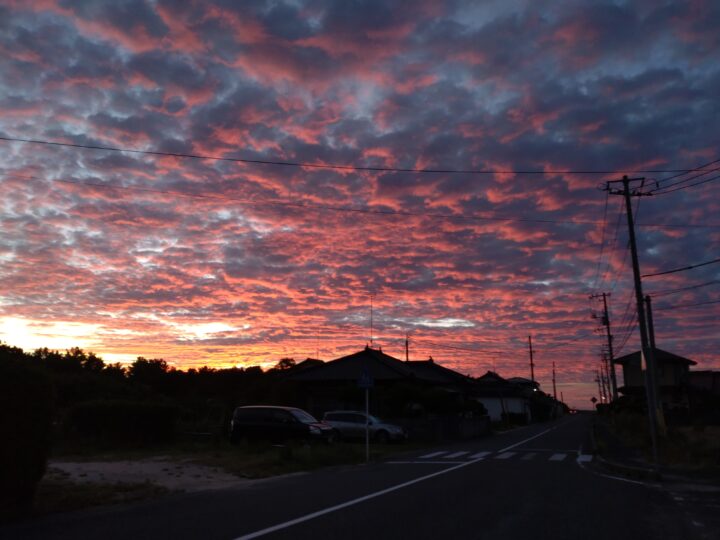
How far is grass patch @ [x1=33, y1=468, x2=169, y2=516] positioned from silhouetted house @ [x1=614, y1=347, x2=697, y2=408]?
59.0 m

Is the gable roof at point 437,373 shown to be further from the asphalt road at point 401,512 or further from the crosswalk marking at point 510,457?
the asphalt road at point 401,512

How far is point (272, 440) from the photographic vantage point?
81.1 ft

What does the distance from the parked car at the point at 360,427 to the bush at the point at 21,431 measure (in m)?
21.8

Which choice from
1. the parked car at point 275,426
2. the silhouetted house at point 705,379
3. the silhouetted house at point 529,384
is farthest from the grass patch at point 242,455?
the silhouetted house at point 529,384

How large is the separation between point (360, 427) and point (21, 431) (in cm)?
2272

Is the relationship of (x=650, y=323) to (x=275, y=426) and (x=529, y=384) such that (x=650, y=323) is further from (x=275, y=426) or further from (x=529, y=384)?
(x=529, y=384)

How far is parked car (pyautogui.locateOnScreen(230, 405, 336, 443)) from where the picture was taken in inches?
973

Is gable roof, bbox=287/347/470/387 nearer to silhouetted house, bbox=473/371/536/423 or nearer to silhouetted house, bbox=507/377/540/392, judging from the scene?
silhouetted house, bbox=473/371/536/423

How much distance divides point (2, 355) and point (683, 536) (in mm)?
10222

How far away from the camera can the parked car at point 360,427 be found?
30.8 metres

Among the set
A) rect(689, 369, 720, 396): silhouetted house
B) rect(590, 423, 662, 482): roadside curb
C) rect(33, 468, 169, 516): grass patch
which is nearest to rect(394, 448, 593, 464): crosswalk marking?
rect(590, 423, 662, 482): roadside curb

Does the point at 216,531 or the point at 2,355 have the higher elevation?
the point at 2,355

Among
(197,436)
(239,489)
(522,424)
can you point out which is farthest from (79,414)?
(522,424)

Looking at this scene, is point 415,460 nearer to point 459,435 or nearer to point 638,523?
point 638,523
